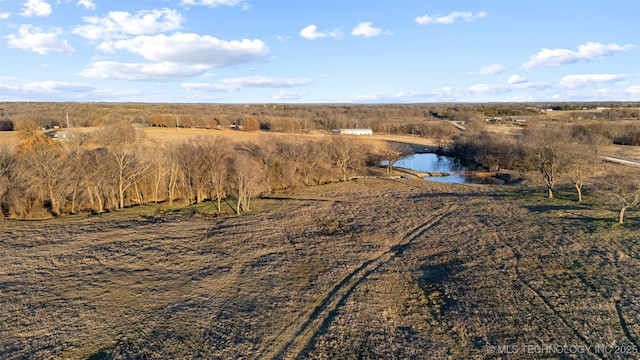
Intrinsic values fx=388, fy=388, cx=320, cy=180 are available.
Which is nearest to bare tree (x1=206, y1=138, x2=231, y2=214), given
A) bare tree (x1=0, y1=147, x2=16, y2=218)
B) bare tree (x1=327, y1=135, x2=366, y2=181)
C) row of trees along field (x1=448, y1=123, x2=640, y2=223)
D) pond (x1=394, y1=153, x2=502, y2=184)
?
bare tree (x1=327, y1=135, x2=366, y2=181)

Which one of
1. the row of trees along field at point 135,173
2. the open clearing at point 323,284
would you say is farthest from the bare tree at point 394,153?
the open clearing at point 323,284

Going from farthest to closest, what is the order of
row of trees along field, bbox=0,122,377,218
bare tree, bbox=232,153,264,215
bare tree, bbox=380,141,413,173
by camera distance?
Result: bare tree, bbox=380,141,413,173 < bare tree, bbox=232,153,264,215 < row of trees along field, bbox=0,122,377,218

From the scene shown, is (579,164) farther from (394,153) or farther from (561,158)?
(394,153)

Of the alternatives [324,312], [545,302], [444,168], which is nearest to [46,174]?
[324,312]

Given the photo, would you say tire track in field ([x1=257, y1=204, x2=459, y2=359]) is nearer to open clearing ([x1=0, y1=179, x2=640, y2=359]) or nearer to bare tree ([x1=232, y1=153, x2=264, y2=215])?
open clearing ([x1=0, y1=179, x2=640, y2=359])

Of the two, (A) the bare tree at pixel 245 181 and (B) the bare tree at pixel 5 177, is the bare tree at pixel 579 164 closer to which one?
(A) the bare tree at pixel 245 181
